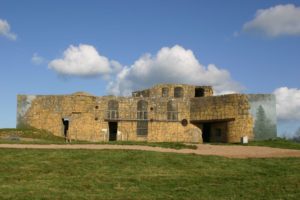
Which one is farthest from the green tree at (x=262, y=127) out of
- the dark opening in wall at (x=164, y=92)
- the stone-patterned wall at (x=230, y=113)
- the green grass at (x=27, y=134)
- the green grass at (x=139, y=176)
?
the green grass at (x=27, y=134)

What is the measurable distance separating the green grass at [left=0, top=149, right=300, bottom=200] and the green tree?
15450 millimetres

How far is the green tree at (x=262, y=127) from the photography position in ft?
120

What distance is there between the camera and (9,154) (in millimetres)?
20094

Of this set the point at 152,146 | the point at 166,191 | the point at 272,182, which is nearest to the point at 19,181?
the point at 166,191

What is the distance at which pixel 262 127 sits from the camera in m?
36.6

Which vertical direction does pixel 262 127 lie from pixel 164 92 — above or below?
below

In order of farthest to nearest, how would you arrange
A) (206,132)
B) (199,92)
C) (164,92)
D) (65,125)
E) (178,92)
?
1. (199,92)
2. (164,92)
3. (178,92)
4. (206,132)
5. (65,125)

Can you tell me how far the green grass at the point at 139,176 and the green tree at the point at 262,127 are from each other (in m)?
15.5

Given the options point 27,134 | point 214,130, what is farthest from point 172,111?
point 27,134

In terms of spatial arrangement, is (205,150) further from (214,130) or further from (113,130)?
(113,130)

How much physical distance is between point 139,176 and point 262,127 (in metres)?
22.8

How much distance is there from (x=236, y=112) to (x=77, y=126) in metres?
14.4

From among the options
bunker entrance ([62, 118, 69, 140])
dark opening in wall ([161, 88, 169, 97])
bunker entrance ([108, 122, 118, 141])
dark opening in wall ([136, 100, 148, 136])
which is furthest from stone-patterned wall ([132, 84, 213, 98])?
bunker entrance ([62, 118, 69, 140])

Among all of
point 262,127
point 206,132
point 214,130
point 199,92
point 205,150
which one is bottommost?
point 205,150
